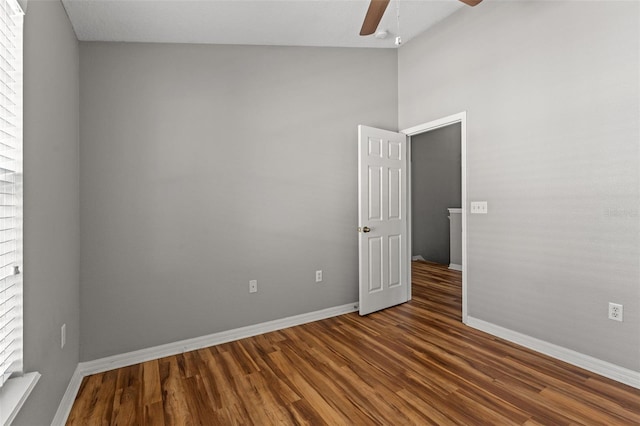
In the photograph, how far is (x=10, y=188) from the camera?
1.32m

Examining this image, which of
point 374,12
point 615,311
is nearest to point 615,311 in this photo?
point 615,311

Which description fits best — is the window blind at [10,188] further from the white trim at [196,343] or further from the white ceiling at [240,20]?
the white trim at [196,343]

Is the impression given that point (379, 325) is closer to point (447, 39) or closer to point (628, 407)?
point (628, 407)

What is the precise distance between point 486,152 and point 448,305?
5.93 feet

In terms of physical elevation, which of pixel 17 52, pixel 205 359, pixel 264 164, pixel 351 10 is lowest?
pixel 205 359

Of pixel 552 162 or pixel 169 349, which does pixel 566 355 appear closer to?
pixel 552 162

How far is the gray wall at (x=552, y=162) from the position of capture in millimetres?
2129

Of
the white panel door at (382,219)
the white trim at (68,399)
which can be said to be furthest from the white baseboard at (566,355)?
the white trim at (68,399)

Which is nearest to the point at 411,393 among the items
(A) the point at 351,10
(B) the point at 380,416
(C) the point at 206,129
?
(B) the point at 380,416

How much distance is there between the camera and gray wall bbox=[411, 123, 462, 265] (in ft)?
21.0

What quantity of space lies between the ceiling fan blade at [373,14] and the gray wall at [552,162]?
1.42 m

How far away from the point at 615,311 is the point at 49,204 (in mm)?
3571

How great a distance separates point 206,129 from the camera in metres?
2.79

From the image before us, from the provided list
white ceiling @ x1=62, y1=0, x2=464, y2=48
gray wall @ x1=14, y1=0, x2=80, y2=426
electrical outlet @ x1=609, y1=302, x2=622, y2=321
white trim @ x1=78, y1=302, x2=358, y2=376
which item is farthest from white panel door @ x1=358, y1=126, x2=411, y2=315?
gray wall @ x1=14, y1=0, x2=80, y2=426
